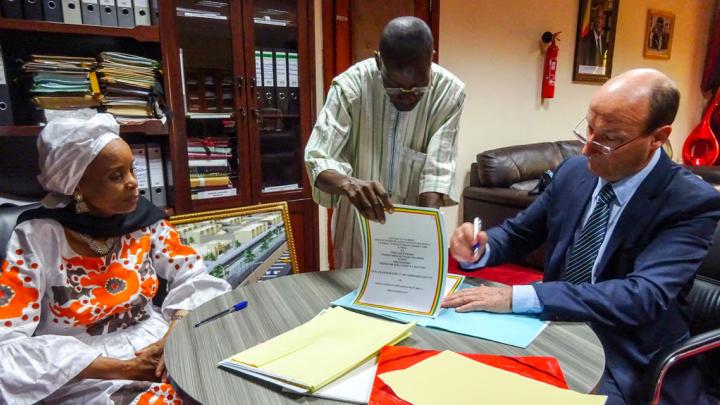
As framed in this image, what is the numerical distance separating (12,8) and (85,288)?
4.17 ft

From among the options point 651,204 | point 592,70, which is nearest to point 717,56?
point 592,70

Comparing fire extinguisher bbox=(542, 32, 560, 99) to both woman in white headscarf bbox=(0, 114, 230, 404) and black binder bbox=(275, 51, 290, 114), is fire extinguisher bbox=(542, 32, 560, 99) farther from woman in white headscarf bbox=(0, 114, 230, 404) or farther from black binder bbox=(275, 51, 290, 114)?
woman in white headscarf bbox=(0, 114, 230, 404)

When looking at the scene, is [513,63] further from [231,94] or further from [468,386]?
[468,386]

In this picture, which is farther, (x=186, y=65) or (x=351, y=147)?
(x=186, y=65)

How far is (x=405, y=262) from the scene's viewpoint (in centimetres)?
109

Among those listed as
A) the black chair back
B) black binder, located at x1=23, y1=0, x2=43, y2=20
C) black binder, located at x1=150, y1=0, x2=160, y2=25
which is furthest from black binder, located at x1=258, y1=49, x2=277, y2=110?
the black chair back

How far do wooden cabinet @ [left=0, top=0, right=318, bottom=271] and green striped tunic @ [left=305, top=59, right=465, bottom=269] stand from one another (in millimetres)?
1043

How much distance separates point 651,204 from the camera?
114cm

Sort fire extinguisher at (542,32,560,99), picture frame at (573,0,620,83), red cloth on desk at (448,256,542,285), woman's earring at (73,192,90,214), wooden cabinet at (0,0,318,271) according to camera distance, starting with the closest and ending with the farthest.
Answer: woman's earring at (73,192,90,214)
wooden cabinet at (0,0,318,271)
red cloth on desk at (448,256,542,285)
fire extinguisher at (542,32,560,99)
picture frame at (573,0,620,83)

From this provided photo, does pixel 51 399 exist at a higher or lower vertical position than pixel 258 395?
lower

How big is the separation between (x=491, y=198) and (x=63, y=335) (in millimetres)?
3053

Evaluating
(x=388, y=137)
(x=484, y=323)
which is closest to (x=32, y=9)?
(x=388, y=137)

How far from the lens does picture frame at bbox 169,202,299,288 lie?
1.80 m

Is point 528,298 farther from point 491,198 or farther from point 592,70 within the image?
point 592,70
